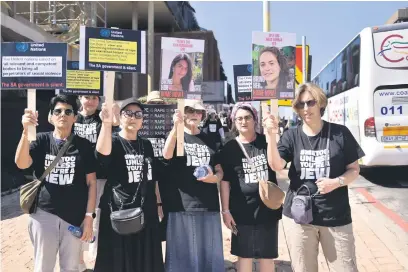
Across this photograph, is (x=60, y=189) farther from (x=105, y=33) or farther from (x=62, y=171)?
(x=105, y=33)

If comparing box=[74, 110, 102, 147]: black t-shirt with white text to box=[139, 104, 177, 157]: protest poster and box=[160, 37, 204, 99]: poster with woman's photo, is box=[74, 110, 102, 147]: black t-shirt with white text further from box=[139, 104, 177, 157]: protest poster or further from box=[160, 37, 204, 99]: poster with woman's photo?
Result: box=[139, 104, 177, 157]: protest poster

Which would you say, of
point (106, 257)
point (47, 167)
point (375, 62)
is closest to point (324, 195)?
point (106, 257)

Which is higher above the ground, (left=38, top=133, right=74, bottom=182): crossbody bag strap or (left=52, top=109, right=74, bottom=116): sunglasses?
(left=52, top=109, right=74, bottom=116): sunglasses

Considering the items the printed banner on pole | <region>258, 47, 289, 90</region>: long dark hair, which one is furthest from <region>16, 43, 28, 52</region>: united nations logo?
<region>258, 47, 289, 90</region>: long dark hair

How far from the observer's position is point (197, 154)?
10.6 ft

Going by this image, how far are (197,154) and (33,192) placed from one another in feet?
4.47

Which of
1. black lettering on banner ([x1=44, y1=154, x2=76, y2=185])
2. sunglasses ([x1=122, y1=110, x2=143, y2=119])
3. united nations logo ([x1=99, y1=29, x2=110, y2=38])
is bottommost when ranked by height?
black lettering on banner ([x1=44, y1=154, x2=76, y2=185])

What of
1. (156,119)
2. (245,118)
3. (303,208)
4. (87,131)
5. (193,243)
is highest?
(156,119)

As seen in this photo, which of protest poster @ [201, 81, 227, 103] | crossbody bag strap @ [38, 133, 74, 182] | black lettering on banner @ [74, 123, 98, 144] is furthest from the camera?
protest poster @ [201, 81, 227, 103]

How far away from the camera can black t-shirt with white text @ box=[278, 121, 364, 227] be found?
2.85 meters

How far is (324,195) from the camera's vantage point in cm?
287

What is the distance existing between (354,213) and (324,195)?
3.97m

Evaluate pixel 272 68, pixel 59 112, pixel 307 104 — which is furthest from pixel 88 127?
pixel 307 104

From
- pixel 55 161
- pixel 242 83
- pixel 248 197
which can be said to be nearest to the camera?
pixel 55 161
